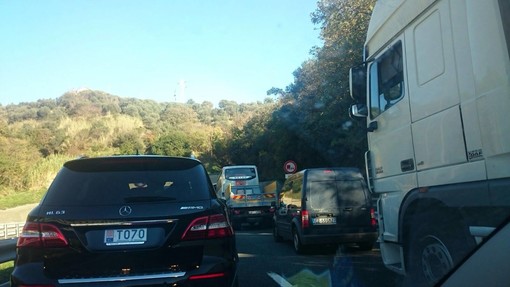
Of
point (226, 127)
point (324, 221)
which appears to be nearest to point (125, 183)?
point (324, 221)

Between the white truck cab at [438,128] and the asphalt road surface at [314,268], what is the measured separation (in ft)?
6.95

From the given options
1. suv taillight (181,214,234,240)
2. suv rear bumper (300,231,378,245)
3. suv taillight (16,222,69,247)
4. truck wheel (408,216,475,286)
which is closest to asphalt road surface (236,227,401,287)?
suv rear bumper (300,231,378,245)

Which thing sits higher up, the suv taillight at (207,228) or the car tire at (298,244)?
the suv taillight at (207,228)

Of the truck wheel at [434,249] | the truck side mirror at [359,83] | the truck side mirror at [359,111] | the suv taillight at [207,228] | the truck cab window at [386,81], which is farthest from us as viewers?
the truck side mirror at [359,83]

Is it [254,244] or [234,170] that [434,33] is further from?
[234,170]

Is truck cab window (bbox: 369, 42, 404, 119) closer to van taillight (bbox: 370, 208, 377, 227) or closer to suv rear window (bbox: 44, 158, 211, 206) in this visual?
suv rear window (bbox: 44, 158, 211, 206)

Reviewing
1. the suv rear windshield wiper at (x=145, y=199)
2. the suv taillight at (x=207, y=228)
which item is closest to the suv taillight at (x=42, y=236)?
the suv rear windshield wiper at (x=145, y=199)

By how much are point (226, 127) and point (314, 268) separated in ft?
188

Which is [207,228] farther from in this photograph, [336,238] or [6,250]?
[336,238]

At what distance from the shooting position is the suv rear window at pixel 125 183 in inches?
171

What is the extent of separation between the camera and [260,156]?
4188cm

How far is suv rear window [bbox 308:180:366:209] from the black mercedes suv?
20.8ft

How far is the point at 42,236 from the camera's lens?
411 cm

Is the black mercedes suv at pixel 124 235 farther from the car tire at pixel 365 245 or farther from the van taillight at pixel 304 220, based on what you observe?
the car tire at pixel 365 245
